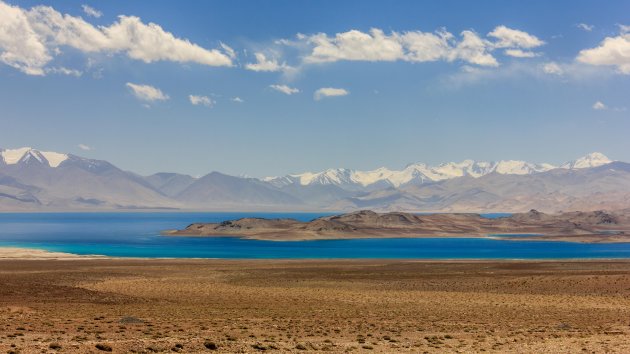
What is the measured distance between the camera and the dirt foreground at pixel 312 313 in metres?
25.4

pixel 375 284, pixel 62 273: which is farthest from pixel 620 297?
pixel 62 273

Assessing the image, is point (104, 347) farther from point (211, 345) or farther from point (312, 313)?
point (312, 313)

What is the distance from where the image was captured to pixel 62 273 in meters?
65.5

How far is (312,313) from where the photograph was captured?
36.7 meters

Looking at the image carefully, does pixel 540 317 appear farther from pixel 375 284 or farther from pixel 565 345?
pixel 375 284

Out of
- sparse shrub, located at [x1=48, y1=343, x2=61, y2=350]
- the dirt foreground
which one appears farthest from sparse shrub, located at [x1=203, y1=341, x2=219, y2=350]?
sparse shrub, located at [x1=48, y1=343, x2=61, y2=350]

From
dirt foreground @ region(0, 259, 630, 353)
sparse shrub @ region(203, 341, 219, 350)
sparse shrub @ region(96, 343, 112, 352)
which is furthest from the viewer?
dirt foreground @ region(0, 259, 630, 353)

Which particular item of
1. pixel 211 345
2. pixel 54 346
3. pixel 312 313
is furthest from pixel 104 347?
pixel 312 313

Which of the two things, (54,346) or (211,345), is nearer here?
(54,346)

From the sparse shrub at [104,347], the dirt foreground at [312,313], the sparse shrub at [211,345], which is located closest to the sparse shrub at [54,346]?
the dirt foreground at [312,313]

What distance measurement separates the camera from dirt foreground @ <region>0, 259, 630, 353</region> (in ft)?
83.2

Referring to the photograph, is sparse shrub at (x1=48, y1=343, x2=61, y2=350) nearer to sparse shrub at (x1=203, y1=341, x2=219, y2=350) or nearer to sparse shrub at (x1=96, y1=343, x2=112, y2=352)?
sparse shrub at (x1=96, y1=343, x2=112, y2=352)

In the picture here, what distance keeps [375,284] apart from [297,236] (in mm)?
139615

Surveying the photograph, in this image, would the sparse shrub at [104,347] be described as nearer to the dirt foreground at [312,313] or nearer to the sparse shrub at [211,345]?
A: the dirt foreground at [312,313]
